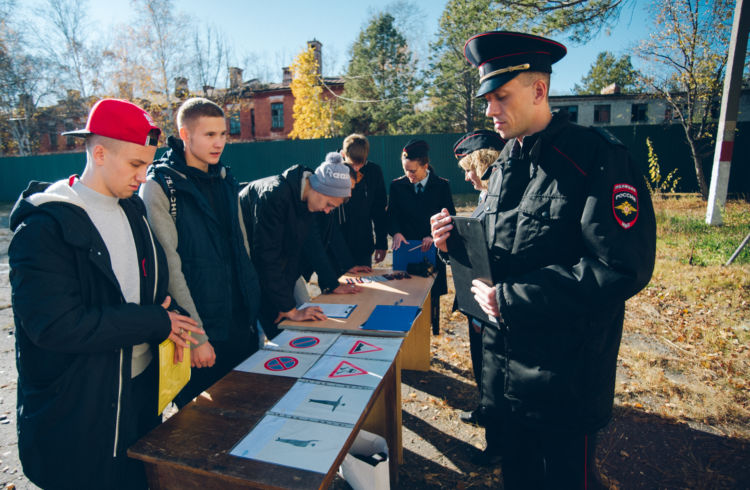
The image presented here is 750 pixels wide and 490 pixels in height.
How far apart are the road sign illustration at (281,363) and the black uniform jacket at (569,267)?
3.26 feet

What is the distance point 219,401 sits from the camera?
5.55 feet

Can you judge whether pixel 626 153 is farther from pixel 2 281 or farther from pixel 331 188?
pixel 2 281

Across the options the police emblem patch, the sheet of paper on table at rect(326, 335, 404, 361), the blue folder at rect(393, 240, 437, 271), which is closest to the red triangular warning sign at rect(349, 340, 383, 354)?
the sheet of paper on table at rect(326, 335, 404, 361)

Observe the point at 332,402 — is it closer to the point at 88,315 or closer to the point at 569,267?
the point at 88,315

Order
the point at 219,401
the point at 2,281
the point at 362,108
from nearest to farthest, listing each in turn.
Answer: the point at 219,401 → the point at 2,281 → the point at 362,108

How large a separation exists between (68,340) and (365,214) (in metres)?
3.08

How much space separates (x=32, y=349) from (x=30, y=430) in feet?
0.87

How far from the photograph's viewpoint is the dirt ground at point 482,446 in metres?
2.46

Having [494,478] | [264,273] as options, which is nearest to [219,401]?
[264,273]

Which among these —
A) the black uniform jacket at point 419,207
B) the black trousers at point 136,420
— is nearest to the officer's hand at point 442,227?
the black trousers at point 136,420

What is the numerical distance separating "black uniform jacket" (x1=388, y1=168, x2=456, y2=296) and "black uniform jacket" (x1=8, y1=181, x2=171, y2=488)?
275 cm

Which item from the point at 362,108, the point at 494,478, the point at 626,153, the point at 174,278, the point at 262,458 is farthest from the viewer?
the point at 362,108

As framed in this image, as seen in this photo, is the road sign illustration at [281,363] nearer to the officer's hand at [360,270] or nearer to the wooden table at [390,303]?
the wooden table at [390,303]

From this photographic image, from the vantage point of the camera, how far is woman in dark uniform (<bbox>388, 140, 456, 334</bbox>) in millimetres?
3818
